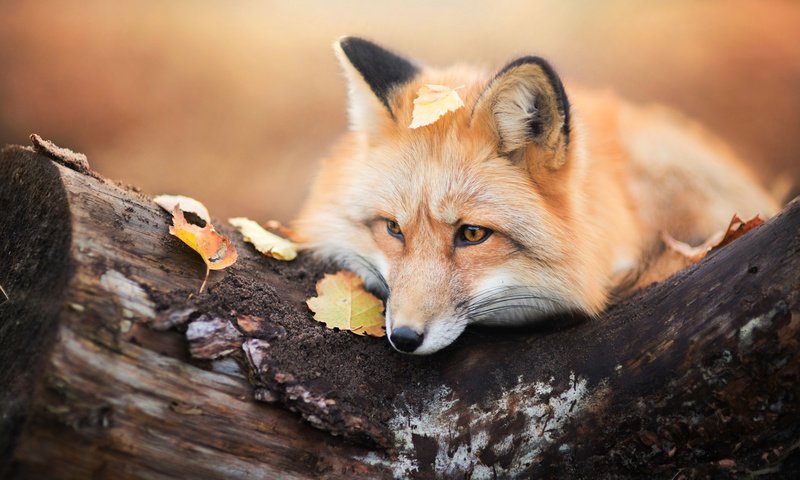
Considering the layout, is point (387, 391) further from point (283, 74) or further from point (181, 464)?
point (283, 74)

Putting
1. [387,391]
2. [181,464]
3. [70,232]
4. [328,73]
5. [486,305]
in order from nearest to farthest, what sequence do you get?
1. [181,464]
2. [70,232]
3. [387,391]
4. [486,305]
5. [328,73]

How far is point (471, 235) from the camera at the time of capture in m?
2.48

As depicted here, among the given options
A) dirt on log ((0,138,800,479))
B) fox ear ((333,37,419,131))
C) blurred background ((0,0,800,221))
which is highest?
blurred background ((0,0,800,221))

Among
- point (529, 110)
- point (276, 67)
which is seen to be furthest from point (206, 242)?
point (276, 67)

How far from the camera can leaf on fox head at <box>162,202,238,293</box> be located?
7.15ft

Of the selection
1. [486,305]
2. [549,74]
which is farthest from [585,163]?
[486,305]

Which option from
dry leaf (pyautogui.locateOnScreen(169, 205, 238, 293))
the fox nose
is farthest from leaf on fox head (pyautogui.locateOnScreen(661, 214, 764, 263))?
dry leaf (pyautogui.locateOnScreen(169, 205, 238, 293))

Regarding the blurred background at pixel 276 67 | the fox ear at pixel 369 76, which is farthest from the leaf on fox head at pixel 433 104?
the blurred background at pixel 276 67

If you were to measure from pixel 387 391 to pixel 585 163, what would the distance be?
1452 mm

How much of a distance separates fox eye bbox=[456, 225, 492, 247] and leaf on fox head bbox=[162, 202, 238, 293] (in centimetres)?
94

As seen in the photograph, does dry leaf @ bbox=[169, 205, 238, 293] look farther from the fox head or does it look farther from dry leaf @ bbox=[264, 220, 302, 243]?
dry leaf @ bbox=[264, 220, 302, 243]

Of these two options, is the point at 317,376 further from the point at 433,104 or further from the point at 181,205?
the point at 433,104

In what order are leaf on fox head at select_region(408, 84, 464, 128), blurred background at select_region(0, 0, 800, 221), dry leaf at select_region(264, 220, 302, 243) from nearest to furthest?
leaf on fox head at select_region(408, 84, 464, 128)
dry leaf at select_region(264, 220, 302, 243)
blurred background at select_region(0, 0, 800, 221)

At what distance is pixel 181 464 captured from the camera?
1.75 metres
